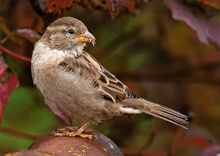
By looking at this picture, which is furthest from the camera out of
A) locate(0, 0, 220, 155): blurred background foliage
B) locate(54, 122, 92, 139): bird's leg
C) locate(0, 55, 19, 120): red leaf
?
locate(0, 0, 220, 155): blurred background foliage

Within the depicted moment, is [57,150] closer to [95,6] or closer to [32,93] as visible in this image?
[95,6]

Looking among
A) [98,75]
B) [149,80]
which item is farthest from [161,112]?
[149,80]

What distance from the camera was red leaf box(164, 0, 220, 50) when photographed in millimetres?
3357

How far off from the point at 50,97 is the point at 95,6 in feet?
1.54

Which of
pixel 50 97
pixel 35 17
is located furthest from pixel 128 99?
pixel 35 17

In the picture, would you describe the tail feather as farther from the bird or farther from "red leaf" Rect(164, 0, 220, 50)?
"red leaf" Rect(164, 0, 220, 50)

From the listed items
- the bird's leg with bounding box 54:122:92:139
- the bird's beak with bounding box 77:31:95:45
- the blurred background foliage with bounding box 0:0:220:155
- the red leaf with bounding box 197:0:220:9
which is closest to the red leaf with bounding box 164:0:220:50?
the red leaf with bounding box 197:0:220:9

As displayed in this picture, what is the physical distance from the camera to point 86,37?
3.53 m

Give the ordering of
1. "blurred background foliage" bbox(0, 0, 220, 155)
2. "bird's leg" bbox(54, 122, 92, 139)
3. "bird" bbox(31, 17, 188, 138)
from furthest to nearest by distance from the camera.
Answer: "blurred background foliage" bbox(0, 0, 220, 155) → "bird" bbox(31, 17, 188, 138) → "bird's leg" bbox(54, 122, 92, 139)

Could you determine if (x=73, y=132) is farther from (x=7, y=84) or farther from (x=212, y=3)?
(x=212, y=3)

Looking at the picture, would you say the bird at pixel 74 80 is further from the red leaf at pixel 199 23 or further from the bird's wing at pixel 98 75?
the red leaf at pixel 199 23

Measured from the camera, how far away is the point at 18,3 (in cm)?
423

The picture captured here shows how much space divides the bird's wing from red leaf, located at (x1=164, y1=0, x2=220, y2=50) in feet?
1.39

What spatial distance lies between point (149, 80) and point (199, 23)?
5.31ft
